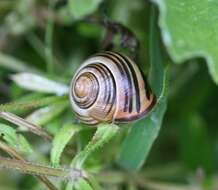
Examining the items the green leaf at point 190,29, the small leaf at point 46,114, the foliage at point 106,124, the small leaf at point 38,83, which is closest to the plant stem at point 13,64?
the foliage at point 106,124

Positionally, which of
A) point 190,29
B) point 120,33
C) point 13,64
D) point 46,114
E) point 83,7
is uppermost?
point 190,29

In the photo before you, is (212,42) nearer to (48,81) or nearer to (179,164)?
(48,81)

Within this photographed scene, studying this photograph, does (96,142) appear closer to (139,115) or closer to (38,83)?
(139,115)

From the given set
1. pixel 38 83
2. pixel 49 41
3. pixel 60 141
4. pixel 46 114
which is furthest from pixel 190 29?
pixel 49 41

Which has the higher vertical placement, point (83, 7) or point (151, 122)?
point (83, 7)

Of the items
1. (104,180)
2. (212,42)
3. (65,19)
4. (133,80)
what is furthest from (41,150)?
(212,42)

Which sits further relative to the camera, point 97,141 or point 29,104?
point 29,104

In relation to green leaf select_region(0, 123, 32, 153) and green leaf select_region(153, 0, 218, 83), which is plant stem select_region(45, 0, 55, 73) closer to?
green leaf select_region(0, 123, 32, 153)
